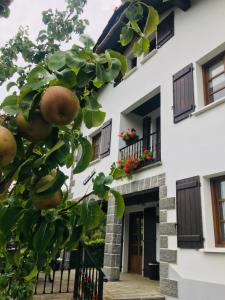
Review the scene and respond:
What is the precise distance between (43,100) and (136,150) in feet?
24.9

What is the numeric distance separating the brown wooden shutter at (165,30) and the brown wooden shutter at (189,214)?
4167mm

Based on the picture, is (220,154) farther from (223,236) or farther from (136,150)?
(136,150)

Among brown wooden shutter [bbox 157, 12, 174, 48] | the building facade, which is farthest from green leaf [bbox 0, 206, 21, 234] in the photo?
brown wooden shutter [bbox 157, 12, 174, 48]

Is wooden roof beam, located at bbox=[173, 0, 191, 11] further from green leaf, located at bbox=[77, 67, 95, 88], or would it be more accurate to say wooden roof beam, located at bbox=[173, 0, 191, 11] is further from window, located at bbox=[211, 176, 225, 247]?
green leaf, located at bbox=[77, 67, 95, 88]

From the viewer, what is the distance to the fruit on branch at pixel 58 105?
0.83 m

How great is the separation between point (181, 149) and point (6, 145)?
18.5 ft

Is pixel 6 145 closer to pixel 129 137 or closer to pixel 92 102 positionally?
pixel 92 102

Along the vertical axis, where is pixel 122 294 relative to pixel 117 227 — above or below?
below

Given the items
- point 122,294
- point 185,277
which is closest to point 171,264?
point 185,277

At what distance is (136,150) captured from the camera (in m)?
8.37

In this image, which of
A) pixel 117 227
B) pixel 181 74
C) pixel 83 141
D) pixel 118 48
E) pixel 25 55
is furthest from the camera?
pixel 118 48

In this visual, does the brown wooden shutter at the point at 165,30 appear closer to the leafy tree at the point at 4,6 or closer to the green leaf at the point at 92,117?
the leafy tree at the point at 4,6

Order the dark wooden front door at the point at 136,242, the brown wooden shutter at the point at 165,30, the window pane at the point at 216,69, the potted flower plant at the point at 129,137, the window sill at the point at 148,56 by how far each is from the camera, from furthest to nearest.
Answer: the dark wooden front door at the point at 136,242, the potted flower plant at the point at 129,137, the window sill at the point at 148,56, the brown wooden shutter at the point at 165,30, the window pane at the point at 216,69

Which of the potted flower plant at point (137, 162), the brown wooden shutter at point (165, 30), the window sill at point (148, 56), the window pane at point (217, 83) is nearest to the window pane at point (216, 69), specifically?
the window pane at point (217, 83)
